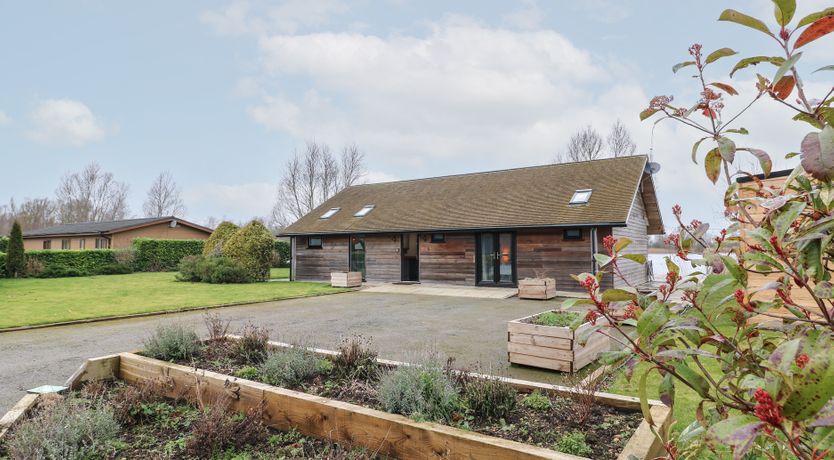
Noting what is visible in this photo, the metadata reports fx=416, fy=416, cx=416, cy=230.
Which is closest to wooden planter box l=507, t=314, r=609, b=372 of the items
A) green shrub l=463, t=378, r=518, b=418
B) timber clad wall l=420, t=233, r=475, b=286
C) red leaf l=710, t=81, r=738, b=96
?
green shrub l=463, t=378, r=518, b=418

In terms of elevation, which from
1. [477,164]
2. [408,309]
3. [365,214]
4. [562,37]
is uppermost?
[477,164]

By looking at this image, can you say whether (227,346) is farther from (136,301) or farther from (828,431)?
(136,301)

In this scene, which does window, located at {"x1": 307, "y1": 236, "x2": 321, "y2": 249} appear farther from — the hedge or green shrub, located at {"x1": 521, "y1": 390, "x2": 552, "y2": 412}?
green shrub, located at {"x1": 521, "y1": 390, "x2": 552, "y2": 412}

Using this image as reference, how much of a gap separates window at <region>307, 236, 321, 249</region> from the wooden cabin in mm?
63

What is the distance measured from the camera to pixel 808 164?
88 centimetres

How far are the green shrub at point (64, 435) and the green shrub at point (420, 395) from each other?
6.28 feet

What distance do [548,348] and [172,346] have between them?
4.26m

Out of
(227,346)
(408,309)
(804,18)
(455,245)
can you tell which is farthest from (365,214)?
(804,18)

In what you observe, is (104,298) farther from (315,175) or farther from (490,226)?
(315,175)

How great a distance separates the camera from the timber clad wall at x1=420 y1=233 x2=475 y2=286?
15742 mm

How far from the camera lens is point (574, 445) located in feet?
8.28

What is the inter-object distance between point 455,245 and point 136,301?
34.0 feet

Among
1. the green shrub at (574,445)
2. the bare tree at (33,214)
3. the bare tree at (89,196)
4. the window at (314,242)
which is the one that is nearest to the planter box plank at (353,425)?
the green shrub at (574,445)

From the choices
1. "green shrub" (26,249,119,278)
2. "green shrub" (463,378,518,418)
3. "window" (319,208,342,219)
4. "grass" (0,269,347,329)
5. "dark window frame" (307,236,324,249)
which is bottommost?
"grass" (0,269,347,329)
